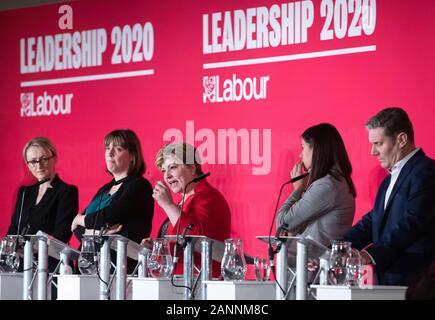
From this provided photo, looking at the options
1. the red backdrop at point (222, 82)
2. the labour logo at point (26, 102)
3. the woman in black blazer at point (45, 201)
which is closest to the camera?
the red backdrop at point (222, 82)

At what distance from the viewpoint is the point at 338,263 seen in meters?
4.12

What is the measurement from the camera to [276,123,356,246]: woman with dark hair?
500 cm

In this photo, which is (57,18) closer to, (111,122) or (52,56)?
(52,56)

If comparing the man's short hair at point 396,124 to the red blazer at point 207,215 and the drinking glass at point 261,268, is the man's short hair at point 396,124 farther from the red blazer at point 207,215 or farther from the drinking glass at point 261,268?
the red blazer at point 207,215

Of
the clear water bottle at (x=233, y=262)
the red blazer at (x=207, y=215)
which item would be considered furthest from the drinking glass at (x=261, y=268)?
the red blazer at (x=207, y=215)

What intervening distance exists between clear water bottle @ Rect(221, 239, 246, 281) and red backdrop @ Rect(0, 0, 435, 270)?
145 centimetres

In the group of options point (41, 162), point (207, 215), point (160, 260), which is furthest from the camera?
point (41, 162)

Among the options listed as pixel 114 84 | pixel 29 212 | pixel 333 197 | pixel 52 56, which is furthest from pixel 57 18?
pixel 333 197

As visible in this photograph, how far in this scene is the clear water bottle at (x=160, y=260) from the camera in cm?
486

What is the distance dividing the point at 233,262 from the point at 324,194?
657 millimetres

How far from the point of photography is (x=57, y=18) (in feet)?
25.2

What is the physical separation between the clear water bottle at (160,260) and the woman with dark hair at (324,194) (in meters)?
0.58

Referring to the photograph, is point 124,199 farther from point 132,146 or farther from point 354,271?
point 354,271

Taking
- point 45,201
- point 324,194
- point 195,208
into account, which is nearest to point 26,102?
point 45,201
